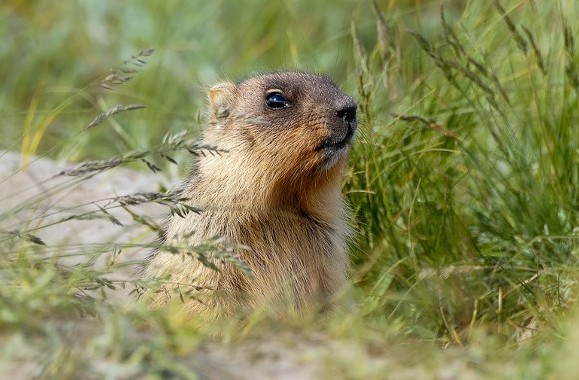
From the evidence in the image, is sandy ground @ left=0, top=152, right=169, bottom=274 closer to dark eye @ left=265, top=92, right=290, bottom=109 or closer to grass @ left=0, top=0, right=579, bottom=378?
grass @ left=0, top=0, right=579, bottom=378

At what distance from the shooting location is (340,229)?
5289 mm

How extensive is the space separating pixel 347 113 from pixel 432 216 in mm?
689

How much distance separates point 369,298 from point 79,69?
Result: 5482 millimetres

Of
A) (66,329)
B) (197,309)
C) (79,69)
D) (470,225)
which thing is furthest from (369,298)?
(79,69)

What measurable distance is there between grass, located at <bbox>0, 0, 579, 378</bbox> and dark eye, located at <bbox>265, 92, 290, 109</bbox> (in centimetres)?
38

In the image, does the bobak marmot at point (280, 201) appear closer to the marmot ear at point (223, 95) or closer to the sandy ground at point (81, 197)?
the marmot ear at point (223, 95)

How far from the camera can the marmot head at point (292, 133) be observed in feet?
16.5

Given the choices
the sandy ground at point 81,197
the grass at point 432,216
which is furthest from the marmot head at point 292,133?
the sandy ground at point 81,197

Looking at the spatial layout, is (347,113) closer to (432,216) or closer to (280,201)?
(280,201)

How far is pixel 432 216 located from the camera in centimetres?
529

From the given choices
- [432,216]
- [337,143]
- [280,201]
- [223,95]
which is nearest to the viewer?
[337,143]

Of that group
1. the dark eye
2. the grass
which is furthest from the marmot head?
the grass

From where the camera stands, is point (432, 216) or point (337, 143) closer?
point (337, 143)

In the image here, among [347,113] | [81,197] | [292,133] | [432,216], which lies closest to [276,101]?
[292,133]
